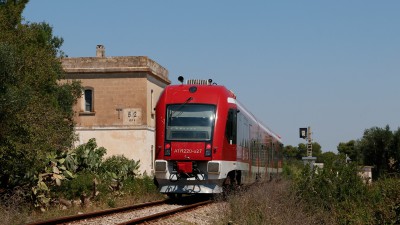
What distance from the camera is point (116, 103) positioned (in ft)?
131

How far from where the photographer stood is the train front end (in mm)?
19109

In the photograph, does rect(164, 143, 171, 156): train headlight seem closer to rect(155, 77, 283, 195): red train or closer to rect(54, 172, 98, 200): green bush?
rect(155, 77, 283, 195): red train

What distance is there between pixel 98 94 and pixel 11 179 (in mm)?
21170

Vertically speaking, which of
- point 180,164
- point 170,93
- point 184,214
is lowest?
point 184,214

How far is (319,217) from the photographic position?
592 inches

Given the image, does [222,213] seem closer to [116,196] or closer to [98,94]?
[116,196]

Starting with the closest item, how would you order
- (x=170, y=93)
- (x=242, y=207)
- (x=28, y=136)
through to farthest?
(x=242, y=207), (x=28, y=136), (x=170, y=93)

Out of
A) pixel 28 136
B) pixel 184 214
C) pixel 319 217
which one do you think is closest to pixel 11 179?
pixel 28 136

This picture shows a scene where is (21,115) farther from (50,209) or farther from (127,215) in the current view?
(127,215)

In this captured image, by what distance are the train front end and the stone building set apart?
771 inches

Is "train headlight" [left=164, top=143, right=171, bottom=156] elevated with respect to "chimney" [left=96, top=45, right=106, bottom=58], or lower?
lower

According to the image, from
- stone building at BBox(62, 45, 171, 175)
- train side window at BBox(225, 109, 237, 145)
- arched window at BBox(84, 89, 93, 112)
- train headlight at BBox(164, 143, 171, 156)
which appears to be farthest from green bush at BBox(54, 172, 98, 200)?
arched window at BBox(84, 89, 93, 112)

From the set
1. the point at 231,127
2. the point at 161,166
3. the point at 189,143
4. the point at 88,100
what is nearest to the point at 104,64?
the point at 88,100

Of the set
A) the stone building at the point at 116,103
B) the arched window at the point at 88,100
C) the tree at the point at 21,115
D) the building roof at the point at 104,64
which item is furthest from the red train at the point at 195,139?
the arched window at the point at 88,100
